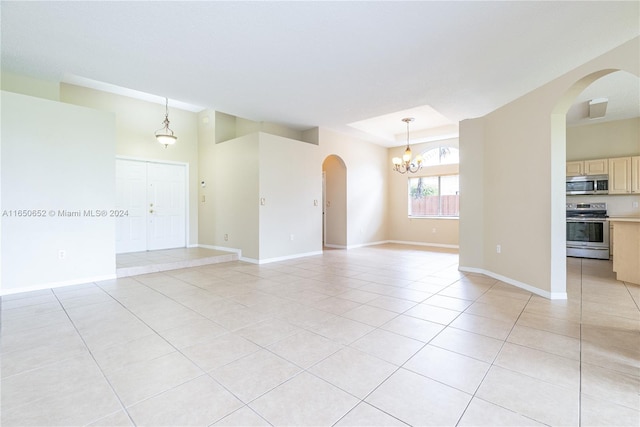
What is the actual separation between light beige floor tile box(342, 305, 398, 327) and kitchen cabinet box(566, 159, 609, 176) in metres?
6.35

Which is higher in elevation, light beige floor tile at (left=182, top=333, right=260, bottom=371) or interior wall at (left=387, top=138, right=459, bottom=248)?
interior wall at (left=387, top=138, right=459, bottom=248)

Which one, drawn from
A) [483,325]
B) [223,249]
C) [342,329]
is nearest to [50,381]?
[342,329]

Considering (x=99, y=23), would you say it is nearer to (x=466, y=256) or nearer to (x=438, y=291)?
(x=438, y=291)

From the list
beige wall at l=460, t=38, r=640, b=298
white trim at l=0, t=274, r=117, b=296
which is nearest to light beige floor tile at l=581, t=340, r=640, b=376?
beige wall at l=460, t=38, r=640, b=298

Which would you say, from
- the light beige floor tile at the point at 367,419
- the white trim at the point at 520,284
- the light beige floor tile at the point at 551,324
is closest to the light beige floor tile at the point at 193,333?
the light beige floor tile at the point at 367,419

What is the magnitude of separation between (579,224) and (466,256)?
3.47m

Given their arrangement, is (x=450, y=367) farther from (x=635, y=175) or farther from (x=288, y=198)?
(x=635, y=175)

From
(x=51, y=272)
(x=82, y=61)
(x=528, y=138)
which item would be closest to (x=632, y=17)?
(x=528, y=138)

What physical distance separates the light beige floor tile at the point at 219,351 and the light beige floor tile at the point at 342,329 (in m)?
0.63

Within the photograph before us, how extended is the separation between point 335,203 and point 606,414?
22.6ft

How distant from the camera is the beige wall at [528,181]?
3.58 m

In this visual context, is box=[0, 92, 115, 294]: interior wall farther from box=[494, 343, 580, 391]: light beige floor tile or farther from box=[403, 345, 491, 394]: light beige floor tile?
box=[494, 343, 580, 391]: light beige floor tile

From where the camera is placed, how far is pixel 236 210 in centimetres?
647

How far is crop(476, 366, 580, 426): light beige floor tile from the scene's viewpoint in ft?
5.09
